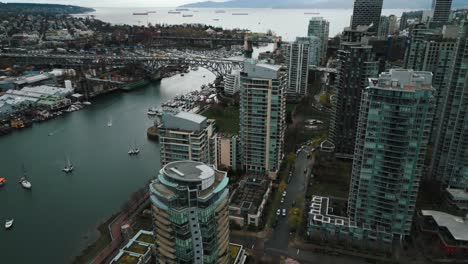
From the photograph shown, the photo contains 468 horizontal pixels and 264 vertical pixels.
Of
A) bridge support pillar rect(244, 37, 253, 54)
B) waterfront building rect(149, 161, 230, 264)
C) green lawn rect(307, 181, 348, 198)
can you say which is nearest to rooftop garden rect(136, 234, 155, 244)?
waterfront building rect(149, 161, 230, 264)

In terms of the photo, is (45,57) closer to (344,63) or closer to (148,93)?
(148,93)

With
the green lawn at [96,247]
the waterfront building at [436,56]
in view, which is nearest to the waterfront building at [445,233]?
the waterfront building at [436,56]

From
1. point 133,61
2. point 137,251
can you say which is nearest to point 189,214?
point 137,251

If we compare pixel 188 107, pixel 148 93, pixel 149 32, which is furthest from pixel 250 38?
pixel 188 107

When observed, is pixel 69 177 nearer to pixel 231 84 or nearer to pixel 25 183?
pixel 25 183

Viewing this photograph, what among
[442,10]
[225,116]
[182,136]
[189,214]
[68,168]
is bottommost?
[68,168]

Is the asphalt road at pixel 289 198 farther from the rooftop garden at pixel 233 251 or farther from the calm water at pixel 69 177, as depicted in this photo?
the calm water at pixel 69 177
